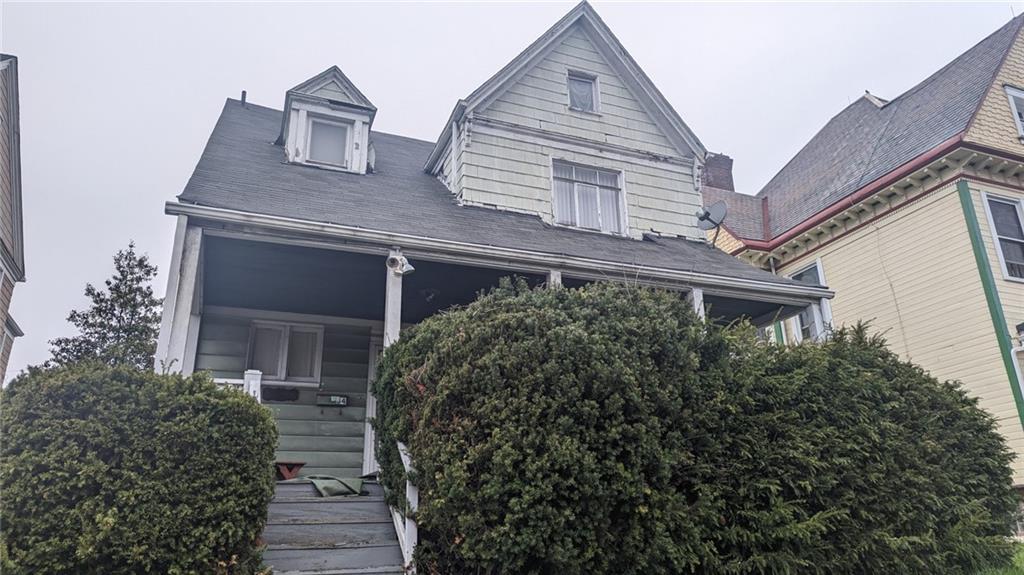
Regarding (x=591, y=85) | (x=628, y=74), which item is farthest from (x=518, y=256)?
(x=628, y=74)

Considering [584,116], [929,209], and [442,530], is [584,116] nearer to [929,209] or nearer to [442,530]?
[929,209]

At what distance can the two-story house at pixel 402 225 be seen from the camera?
678cm

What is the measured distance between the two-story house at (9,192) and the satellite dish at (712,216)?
12144 millimetres

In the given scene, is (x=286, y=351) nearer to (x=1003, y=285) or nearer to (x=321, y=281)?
(x=321, y=281)

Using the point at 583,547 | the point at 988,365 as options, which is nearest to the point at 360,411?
the point at 583,547

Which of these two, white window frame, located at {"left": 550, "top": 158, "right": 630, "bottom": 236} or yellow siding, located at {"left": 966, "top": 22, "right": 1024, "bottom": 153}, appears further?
yellow siding, located at {"left": 966, "top": 22, "right": 1024, "bottom": 153}

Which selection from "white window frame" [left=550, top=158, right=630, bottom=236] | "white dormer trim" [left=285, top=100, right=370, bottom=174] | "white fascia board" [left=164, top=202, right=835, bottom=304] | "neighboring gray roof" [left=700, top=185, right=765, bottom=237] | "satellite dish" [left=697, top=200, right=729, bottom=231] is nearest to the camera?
"white fascia board" [left=164, top=202, right=835, bottom=304]

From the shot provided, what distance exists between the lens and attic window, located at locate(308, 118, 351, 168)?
9742 millimetres

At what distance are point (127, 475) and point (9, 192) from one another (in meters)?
11.8

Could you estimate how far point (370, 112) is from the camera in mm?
10156

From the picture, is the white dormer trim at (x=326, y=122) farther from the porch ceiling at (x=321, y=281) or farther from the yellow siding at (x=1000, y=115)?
the yellow siding at (x=1000, y=115)

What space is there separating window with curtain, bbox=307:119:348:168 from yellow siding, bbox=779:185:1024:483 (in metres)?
8.88

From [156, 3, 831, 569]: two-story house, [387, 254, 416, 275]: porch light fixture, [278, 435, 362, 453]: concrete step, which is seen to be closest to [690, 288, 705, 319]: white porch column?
[156, 3, 831, 569]: two-story house

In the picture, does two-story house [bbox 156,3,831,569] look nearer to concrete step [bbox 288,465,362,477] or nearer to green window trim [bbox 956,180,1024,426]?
concrete step [bbox 288,465,362,477]
